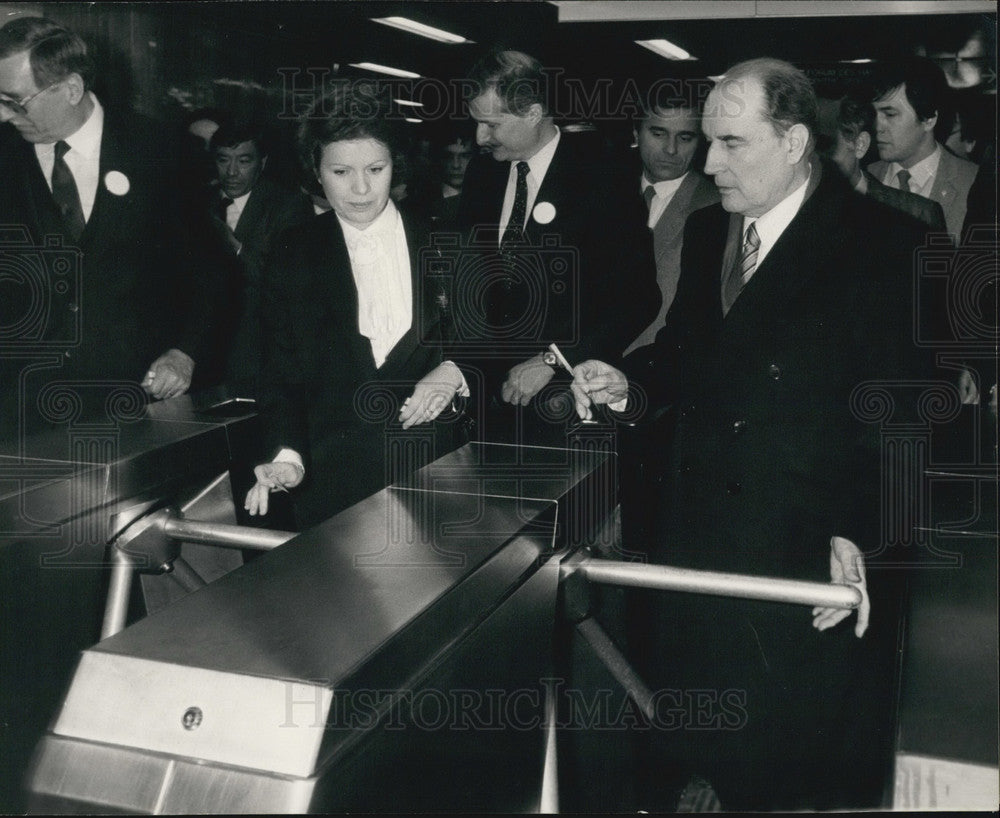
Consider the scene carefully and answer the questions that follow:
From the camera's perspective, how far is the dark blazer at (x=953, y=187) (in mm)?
1437

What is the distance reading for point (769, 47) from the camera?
143 cm

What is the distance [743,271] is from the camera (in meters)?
1.39

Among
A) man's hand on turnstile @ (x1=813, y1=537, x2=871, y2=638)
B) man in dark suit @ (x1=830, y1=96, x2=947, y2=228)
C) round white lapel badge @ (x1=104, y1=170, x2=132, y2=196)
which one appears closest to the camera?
man's hand on turnstile @ (x1=813, y1=537, x2=871, y2=638)

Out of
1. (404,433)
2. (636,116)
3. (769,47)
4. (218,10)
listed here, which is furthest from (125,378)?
(769,47)

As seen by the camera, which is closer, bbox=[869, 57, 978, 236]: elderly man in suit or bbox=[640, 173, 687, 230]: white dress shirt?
bbox=[869, 57, 978, 236]: elderly man in suit

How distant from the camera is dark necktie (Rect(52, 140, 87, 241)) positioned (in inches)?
63.6

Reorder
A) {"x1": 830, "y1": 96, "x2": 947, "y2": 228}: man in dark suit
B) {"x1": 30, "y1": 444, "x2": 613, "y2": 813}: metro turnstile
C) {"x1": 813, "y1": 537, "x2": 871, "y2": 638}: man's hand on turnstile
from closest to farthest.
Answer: {"x1": 30, "y1": 444, "x2": 613, "y2": 813}: metro turnstile
{"x1": 813, "y1": 537, "x2": 871, "y2": 638}: man's hand on turnstile
{"x1": 830, "y1": 96, "x2": 947, "y2": 228}: man in dark suit

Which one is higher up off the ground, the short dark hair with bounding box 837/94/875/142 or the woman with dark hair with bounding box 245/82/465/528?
the short dark hair with bounding box 837/94/875/142

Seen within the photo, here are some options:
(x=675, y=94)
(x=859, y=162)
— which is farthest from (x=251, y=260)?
(x=859, y=162)

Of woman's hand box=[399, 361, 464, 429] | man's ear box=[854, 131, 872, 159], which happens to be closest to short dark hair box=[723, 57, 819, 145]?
man's ear box=[854, 131, 872, 159]

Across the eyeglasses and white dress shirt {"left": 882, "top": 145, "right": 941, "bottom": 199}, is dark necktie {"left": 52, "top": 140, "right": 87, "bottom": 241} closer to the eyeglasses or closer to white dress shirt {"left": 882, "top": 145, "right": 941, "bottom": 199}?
the eyeglasses

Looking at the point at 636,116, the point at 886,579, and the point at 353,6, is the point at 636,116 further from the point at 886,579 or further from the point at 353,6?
the point at 886,579

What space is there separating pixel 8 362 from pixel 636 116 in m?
1.06

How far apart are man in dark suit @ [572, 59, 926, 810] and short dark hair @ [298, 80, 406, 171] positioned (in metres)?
0.48
